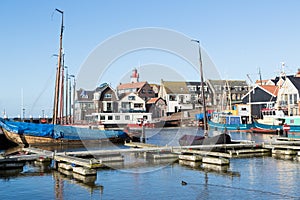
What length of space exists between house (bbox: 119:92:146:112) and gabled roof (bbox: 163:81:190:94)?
15451mm

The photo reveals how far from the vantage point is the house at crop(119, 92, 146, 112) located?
9424cm

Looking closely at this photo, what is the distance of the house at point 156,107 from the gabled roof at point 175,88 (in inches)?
296

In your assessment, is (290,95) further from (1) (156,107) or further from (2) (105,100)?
(2) (105,100)

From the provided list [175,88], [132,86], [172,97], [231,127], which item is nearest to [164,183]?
[231,127]

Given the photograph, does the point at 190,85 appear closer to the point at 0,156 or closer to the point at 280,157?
the point at 280,157

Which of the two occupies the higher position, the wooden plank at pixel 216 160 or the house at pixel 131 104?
the house at pixel 131 104

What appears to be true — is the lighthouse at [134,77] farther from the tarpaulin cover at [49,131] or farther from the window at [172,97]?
the tarpaulin cover at [49,131]

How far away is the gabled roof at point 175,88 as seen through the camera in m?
113

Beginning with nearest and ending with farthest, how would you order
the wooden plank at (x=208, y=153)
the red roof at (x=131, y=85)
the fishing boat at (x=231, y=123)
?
1. the wooden plank at (x=208, y=153)
2. the fishing boat at (x=231, y=123)
3. the red roof at (x=131, y=85)

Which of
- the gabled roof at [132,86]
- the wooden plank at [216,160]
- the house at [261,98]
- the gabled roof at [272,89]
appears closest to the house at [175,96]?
the gabled roof at [132,86]

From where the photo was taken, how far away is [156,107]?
103 metres

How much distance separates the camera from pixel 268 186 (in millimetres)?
21766

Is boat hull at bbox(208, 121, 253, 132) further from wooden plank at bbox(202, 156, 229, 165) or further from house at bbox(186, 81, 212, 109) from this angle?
wooden plank at bbox(202, 156, 229, 165)

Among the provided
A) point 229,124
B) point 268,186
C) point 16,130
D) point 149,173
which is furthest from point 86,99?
point 268,186
